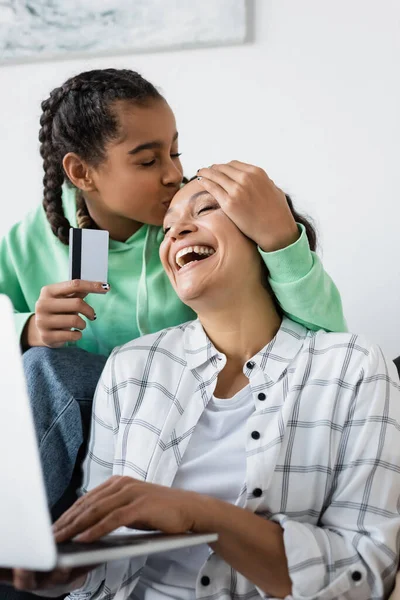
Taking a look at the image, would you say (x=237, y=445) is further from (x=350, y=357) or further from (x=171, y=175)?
(x=171, y=175)

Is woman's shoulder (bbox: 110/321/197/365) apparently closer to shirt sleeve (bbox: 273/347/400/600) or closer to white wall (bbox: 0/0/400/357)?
shirt sleeve (bbox: 273/347/400/600)

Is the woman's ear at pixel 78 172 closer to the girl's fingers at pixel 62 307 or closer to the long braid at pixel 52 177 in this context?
the long braid at pixel 52 177

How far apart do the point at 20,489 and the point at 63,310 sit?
0.71 m

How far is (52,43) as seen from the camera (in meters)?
2.42

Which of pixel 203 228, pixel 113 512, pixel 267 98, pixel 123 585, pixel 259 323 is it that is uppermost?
pixel 267 98

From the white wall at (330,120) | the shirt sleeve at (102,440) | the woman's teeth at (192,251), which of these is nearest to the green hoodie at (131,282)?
the woman's teeth at (192,251)

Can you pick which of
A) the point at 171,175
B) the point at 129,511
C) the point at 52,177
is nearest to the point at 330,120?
the point at 171,175

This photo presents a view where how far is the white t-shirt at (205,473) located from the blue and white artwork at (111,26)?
125cm

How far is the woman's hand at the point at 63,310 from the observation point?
1511 mm

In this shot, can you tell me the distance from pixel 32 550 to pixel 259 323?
28.1 inches

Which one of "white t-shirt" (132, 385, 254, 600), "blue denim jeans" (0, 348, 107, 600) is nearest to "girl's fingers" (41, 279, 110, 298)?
"blue denim jeans" (0, 348, 107, 600)

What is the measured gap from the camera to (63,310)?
4.98ft

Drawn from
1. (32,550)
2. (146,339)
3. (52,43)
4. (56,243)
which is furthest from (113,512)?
(52,43)

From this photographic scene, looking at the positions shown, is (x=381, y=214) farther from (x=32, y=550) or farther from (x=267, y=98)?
(x=32, y=550)
